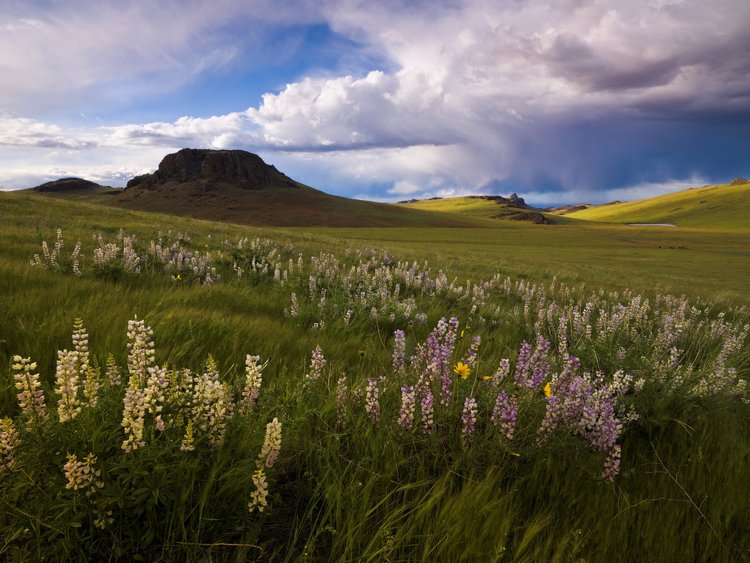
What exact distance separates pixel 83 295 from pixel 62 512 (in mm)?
3508

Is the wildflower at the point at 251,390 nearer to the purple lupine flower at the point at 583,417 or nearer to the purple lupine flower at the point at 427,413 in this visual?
the purple lupine flower at the point at 427,413

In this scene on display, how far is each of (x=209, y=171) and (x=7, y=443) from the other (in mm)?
170400

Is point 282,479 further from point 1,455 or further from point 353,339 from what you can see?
point 353,339

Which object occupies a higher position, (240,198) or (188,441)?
(240,198)

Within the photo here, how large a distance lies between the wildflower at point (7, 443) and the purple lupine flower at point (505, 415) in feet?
7.01

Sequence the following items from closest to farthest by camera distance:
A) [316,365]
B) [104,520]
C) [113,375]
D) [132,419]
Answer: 1. [104,520]
2. [132,419]
3. [113,375]
4. [316,365]

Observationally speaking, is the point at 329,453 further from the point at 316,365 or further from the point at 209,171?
the point at 209,171

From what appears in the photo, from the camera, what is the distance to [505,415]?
7.55ft

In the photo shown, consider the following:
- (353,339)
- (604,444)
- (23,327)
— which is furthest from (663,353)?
(23,327)

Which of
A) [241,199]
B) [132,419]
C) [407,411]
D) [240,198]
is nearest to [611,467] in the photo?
[407,411]

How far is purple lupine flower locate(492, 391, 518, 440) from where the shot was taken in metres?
2.30

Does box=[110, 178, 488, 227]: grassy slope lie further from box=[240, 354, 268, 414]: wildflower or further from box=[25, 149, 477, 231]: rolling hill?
box=[240, 354, 268, 414]: wildflower

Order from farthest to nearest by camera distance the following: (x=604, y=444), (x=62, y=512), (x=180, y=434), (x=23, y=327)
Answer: (x=23, y=327)
(x=604, y=444)
(x=180, y=434)
(x=62, y=512)

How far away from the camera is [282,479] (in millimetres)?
2105
